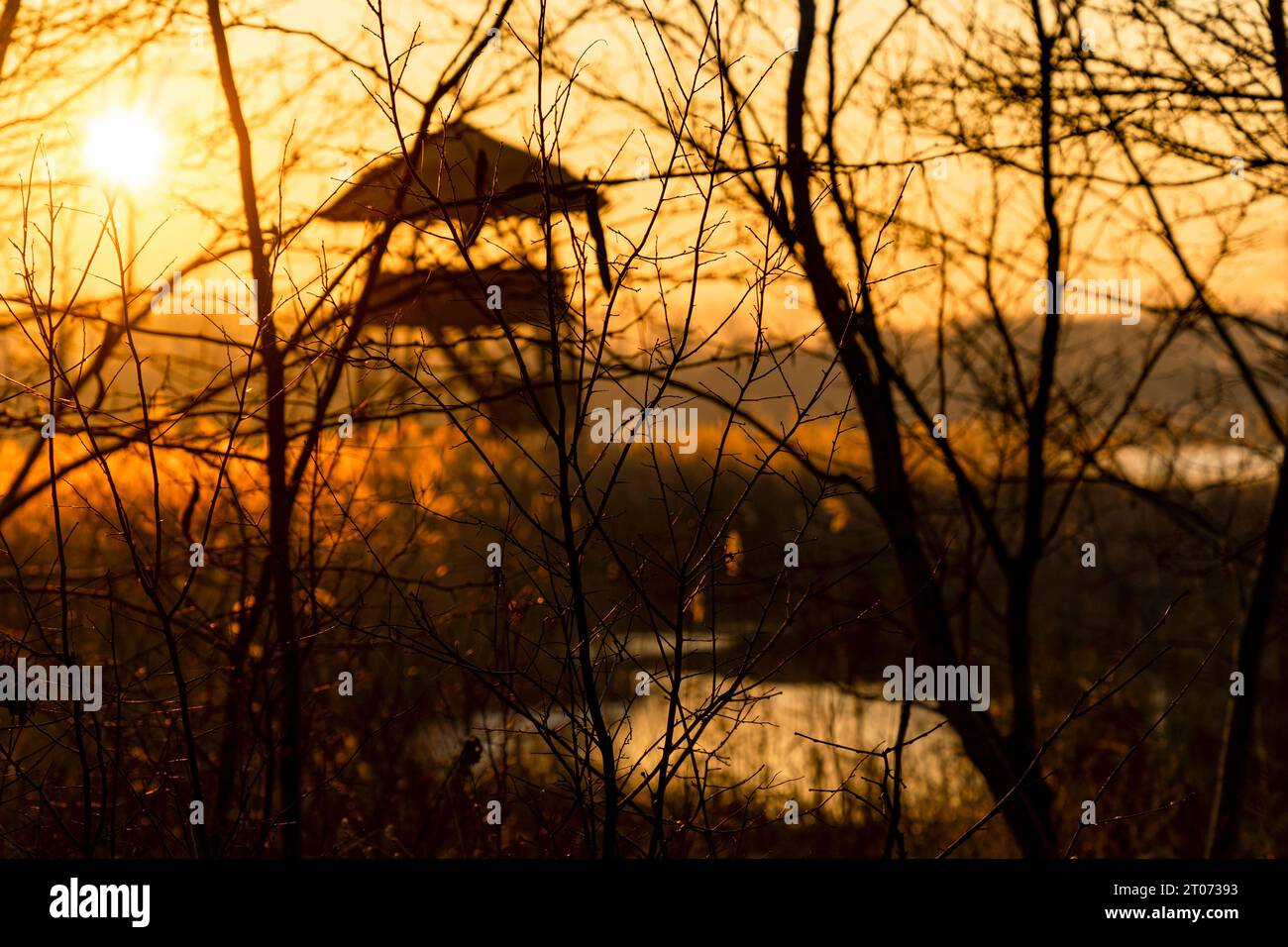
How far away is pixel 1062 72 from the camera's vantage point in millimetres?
4949

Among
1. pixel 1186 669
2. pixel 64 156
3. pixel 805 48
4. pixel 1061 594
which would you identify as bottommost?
Result: pixel 1186 669

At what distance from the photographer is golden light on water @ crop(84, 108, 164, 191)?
3959 millimetres

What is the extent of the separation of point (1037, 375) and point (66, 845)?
462 cm

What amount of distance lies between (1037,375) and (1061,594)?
35.9 ft

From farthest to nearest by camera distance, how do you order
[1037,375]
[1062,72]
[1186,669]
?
[1186,669] < [1037,375] < [1062,72]

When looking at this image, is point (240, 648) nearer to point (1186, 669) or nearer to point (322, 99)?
point (322, 99)

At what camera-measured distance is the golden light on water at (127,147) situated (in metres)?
3.96

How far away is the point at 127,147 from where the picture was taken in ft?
13.4
